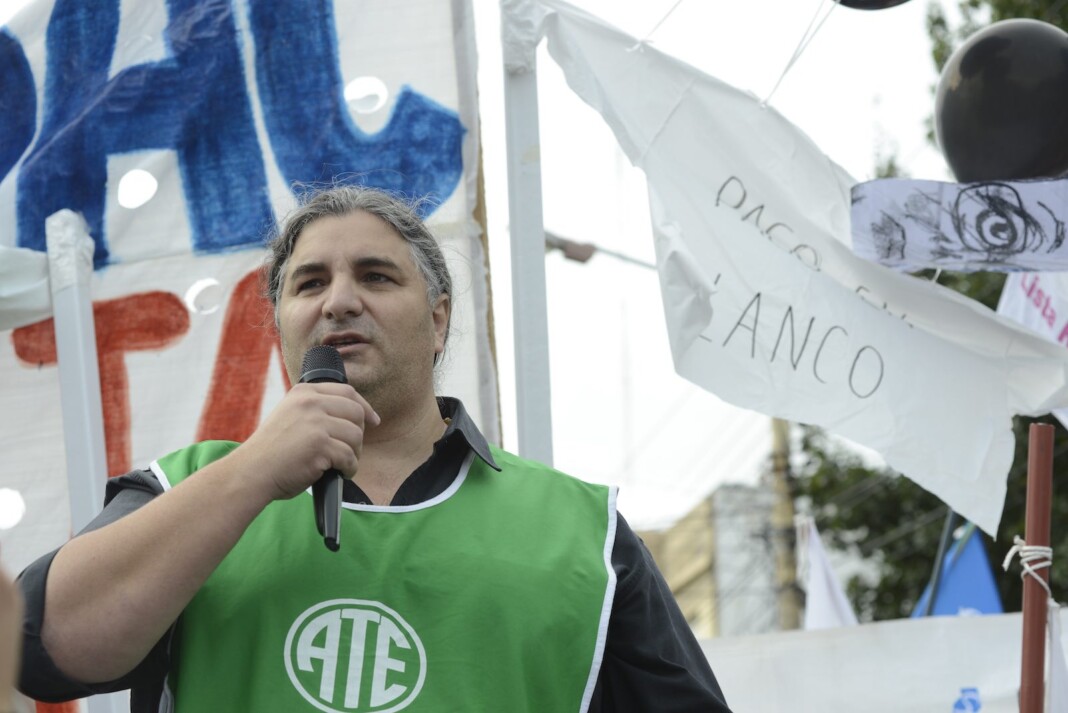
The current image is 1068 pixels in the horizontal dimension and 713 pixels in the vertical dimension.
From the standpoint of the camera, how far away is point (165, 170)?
3.24 m

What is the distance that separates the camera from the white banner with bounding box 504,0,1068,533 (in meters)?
3.42

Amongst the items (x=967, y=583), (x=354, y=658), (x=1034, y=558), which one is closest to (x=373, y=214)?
(x=354, y=658)

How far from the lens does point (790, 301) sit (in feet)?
11.8

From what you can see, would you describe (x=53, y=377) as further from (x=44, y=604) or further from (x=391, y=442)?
(x=44, y=604)

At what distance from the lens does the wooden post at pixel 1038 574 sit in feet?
9.97

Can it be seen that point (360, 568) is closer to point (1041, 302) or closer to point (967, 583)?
point (1041, 302)

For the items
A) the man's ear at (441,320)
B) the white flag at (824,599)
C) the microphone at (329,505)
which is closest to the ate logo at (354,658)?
the microphone at (329,505)

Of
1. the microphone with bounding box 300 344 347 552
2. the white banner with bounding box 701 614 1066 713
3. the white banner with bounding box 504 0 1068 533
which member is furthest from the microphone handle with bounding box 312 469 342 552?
the white banner with bounding box 701 614 1066 713

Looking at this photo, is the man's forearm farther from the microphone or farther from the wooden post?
the wooden post

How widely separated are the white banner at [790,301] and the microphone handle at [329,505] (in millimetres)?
1803

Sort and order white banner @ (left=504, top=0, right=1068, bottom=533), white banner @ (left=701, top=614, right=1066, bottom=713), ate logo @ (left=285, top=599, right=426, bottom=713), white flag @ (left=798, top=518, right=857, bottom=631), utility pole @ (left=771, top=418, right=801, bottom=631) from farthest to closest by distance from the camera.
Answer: utility pole @ (left=771, top=418, right=801, bottom=631), white flag @ (left=798, top=518, right=857, bottom=631), white banner @ (left=701, top=614, right=1066, bottom=713), white banner @ (left=504, top=0, right=1068, bottom=533), ate logo @ (left=285, top=599, right=426, bottom=713)

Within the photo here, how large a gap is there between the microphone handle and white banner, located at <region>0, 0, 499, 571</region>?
1.55 meters

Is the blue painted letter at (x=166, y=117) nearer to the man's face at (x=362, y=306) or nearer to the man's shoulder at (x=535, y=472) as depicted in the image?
the man's face at (x=362, y=306)

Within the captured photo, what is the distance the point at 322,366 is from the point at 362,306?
175 mm
